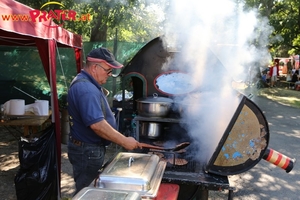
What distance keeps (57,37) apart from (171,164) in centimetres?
264

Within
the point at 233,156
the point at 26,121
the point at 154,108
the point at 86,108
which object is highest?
the point at 86,108

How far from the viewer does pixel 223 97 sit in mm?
2934

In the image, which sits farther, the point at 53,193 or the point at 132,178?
the point at 53,193

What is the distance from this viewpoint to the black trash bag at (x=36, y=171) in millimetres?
3500

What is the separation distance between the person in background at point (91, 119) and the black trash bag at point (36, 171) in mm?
1302

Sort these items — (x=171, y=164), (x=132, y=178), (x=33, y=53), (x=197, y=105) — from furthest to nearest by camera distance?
(x=33, y=53) < (x=197, y=105) < (x=171, y=164) < (x=132, y=178)

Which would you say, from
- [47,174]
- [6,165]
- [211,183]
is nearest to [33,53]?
[6,165]

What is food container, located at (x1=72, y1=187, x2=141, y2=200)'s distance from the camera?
139 centimetres

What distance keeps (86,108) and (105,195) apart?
84cm

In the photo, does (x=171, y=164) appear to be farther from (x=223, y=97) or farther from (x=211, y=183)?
(x=223, y=97)

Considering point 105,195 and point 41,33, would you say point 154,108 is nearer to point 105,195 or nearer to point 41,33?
point 41,33

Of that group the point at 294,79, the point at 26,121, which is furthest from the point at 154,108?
the point at 294,79

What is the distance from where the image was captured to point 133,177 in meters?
1.63

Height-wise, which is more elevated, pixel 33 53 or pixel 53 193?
pixel 33 53
